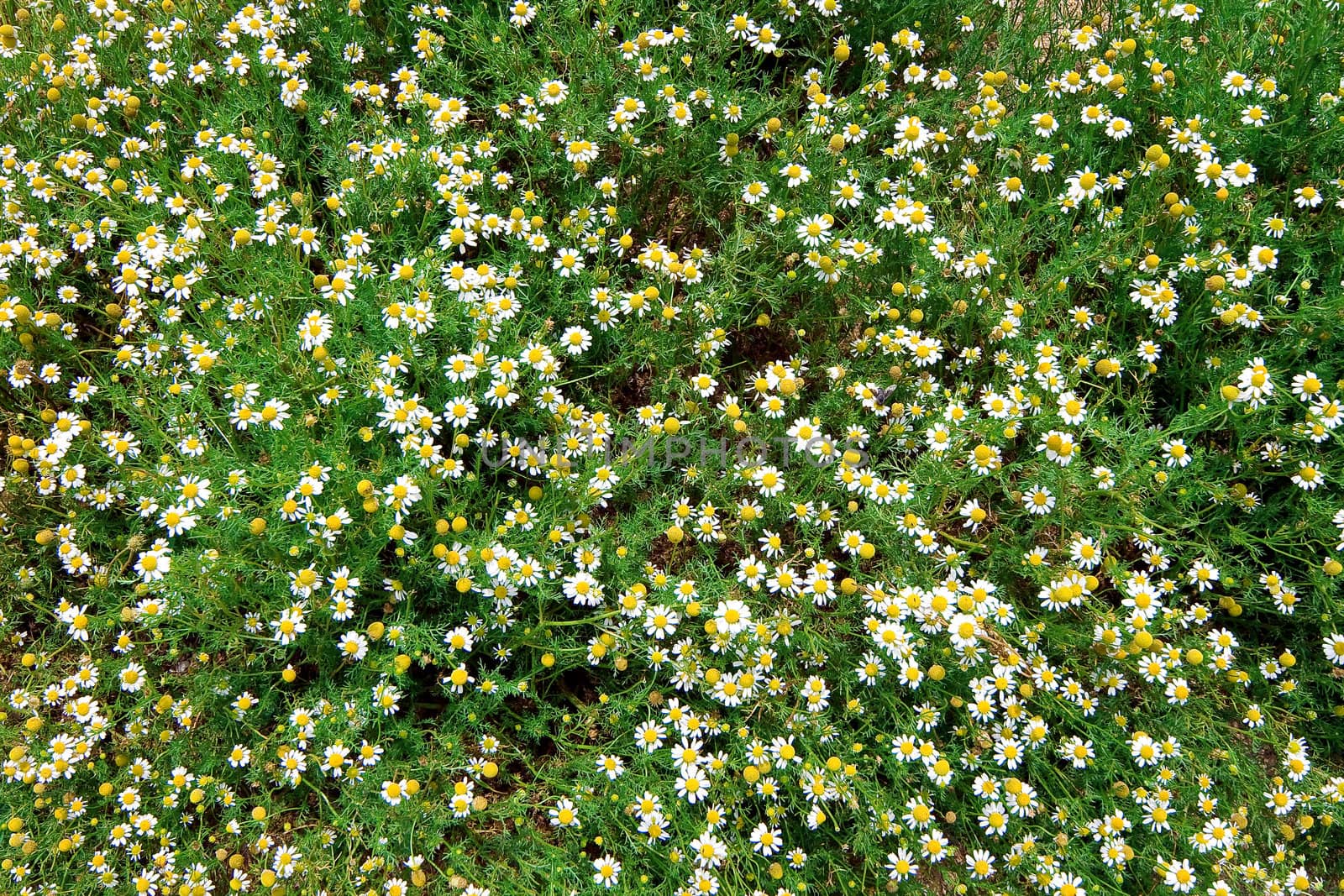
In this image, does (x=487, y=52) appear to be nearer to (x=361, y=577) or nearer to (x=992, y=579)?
(x=361, y=577)

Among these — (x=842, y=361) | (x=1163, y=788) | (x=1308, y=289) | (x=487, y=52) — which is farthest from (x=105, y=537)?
(x=1308, y=289)

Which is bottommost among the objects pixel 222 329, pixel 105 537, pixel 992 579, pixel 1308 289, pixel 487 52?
pixel 105 537

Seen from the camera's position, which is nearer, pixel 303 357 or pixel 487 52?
pixel 303 357

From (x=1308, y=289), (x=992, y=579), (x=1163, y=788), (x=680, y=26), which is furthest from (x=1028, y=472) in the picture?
(x=680, y=26)

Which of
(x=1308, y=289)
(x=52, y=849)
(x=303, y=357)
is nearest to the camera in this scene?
(x=52, y=849)

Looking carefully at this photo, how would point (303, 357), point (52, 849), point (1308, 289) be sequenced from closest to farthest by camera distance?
point (52, 849)
point (303, 357)
point (1308, 289)

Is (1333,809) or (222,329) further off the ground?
(222,329)
